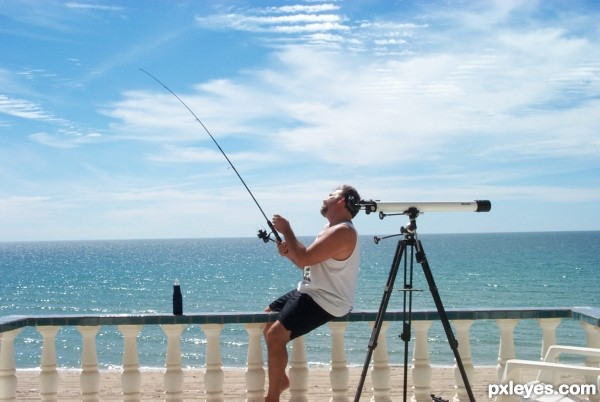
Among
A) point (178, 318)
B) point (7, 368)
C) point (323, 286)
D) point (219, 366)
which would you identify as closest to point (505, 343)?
point (323, 286)

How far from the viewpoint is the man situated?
11.9 feet

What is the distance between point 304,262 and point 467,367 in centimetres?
131

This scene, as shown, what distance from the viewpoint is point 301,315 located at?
12.1 ft

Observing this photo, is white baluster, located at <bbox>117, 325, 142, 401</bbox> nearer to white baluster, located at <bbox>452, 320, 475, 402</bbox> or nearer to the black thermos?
the black thermos

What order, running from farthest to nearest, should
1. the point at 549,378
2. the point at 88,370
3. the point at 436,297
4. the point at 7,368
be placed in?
1. the point at 88,370
2. the point at 7,368
3. the point at 436,297
4. the point at 549,378

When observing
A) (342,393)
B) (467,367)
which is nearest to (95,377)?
(342,393)

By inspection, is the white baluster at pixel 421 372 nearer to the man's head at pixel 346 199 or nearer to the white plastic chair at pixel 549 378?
the white plastic chair at pixel 549 378

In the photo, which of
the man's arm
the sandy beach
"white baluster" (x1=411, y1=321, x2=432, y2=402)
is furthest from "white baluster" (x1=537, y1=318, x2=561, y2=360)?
the sandy beach

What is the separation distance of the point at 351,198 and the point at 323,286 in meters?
0.51

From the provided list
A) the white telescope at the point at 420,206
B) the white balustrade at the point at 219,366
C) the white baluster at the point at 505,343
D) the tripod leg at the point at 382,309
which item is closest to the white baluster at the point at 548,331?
the white balustrade at the point at 219,366

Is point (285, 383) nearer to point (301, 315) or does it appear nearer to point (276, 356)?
point (276, 356)

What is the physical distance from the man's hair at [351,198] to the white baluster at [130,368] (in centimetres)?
142

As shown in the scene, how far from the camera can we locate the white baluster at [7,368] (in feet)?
12.5

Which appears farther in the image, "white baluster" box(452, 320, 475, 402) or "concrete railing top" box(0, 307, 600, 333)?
"white baluster" box(452, 320, 475, 402)
